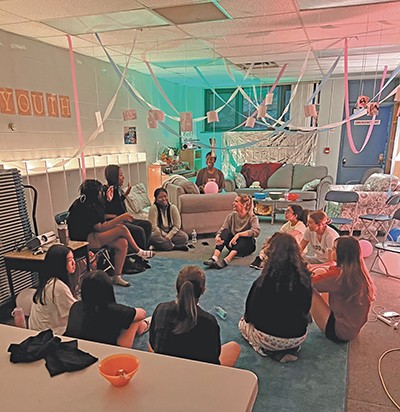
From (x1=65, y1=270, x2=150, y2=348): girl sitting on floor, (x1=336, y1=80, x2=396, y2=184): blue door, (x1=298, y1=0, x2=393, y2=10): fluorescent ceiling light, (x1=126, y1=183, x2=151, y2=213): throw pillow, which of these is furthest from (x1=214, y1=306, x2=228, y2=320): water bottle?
(x1=336, y1=80, x2=396, y2=184): blue door

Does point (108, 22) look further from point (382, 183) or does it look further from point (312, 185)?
point (312, 185)

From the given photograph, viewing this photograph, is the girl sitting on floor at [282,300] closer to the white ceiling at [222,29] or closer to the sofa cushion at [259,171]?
the white ceiling at [222,29]

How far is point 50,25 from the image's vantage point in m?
3.52

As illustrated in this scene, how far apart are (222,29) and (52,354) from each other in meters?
3.54

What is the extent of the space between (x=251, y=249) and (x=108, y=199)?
71.4 inches

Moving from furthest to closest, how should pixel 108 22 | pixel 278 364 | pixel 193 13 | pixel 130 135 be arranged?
pixel 130 135 < pixel 108 22 < pixel 193 13 < pixel 278 364

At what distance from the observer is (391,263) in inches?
159

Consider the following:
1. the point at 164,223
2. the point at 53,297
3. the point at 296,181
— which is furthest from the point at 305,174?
the point at 53,297

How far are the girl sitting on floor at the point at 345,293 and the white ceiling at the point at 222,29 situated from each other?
2.09 metres

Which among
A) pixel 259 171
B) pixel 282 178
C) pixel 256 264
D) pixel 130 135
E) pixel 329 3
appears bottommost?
pixel 256 264

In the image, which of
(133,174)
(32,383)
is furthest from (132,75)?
(32,383)

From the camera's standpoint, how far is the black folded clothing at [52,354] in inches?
44.2

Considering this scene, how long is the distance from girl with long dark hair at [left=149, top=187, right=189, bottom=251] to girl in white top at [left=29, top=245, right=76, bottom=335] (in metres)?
2.35

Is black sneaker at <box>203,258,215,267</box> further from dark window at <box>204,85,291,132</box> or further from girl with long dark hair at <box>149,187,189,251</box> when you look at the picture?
dark window at <box>204,85,291,132</box>
